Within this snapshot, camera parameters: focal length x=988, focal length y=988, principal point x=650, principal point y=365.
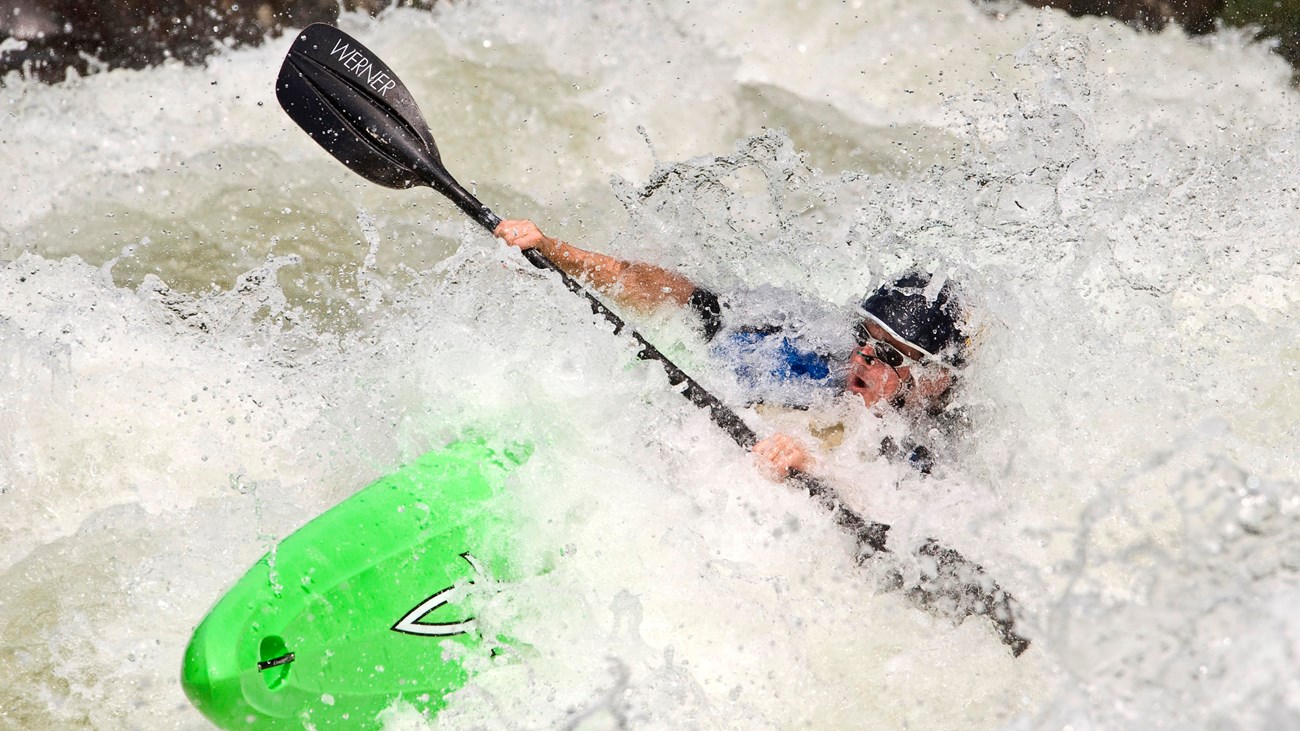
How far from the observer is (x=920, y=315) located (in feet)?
8.73

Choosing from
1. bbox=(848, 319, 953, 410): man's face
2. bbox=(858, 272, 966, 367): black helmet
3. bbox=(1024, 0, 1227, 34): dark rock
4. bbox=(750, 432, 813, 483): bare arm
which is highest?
bbox=(1024, 0, 1227, 34): dark rock

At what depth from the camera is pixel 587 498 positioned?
2.54 m

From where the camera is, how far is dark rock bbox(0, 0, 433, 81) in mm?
4074

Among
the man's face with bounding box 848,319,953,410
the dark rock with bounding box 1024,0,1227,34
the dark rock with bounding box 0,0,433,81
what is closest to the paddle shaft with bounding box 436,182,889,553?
the man's face with bounding box 848,319,953,410

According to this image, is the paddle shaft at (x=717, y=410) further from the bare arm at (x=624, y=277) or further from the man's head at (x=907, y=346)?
the man's head at (x=907, y=346)

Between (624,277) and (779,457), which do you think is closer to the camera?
(779,457)

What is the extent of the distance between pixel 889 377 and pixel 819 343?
240mm

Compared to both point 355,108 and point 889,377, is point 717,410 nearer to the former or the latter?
point 889,377

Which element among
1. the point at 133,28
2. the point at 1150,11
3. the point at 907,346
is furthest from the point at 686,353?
the point at 1150,11

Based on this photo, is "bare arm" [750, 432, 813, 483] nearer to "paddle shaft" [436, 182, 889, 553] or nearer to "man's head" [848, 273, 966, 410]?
"paddle shaft" [436, 182, 889, 553]

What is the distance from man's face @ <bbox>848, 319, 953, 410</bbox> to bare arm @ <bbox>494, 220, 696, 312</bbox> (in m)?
0.59

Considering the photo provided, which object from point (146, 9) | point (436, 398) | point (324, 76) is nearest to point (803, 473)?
point (436, 398)

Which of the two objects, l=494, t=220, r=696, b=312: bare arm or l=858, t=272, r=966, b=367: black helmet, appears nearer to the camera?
l=858, t=272, r=966, b=367: black helmet

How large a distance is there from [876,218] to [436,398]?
6.84 feet
